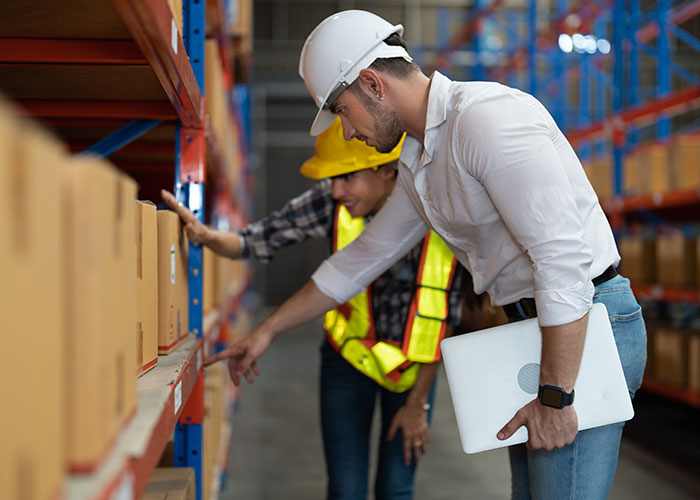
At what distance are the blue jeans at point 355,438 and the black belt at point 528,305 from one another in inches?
29.0

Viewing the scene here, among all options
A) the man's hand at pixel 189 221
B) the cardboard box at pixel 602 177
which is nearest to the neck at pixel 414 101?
the man's hand at pixel 189 221

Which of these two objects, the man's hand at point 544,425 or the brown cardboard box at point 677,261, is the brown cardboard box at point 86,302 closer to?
the man's hand at point 544,425

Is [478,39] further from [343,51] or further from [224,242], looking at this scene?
[343,51]

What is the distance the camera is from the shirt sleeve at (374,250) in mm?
1989

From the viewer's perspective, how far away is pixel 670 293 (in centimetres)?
518

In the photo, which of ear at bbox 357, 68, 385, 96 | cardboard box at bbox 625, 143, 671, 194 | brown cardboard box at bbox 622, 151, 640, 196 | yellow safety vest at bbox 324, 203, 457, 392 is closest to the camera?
ear at bbox 357, 68, 385, 96

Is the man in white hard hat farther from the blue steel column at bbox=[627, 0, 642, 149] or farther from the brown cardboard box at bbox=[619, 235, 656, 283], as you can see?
the blue steel column at bbox=[627, 0, 642, 149]

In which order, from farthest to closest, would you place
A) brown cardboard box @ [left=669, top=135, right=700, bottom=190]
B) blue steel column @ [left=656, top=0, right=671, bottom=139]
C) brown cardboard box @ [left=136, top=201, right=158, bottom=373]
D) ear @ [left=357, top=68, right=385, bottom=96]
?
1. blue steel column @ [left=656, top=0, right=671, bottom=139]
2. brown cardboard box @ [left=669, top=135, right=700, bottom=190]
3. ear @ [left=357, top=68, right=385, bottom=96]
4. brown cardboard box @ [left=136, top=201, right=158, bottom=373]

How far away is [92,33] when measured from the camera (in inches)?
58.7

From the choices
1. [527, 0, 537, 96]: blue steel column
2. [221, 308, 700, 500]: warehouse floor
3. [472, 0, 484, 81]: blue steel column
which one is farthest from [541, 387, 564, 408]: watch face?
[472, 0, 484, 81]: blue steel column

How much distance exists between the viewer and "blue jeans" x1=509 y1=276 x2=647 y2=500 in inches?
61.1

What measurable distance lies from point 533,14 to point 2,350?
7.81 m

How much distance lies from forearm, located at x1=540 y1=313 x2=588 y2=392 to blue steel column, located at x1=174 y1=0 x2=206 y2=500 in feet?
3.37

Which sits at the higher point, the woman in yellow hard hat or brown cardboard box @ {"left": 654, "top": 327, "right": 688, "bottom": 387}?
A: the woman in yellow hard hat
